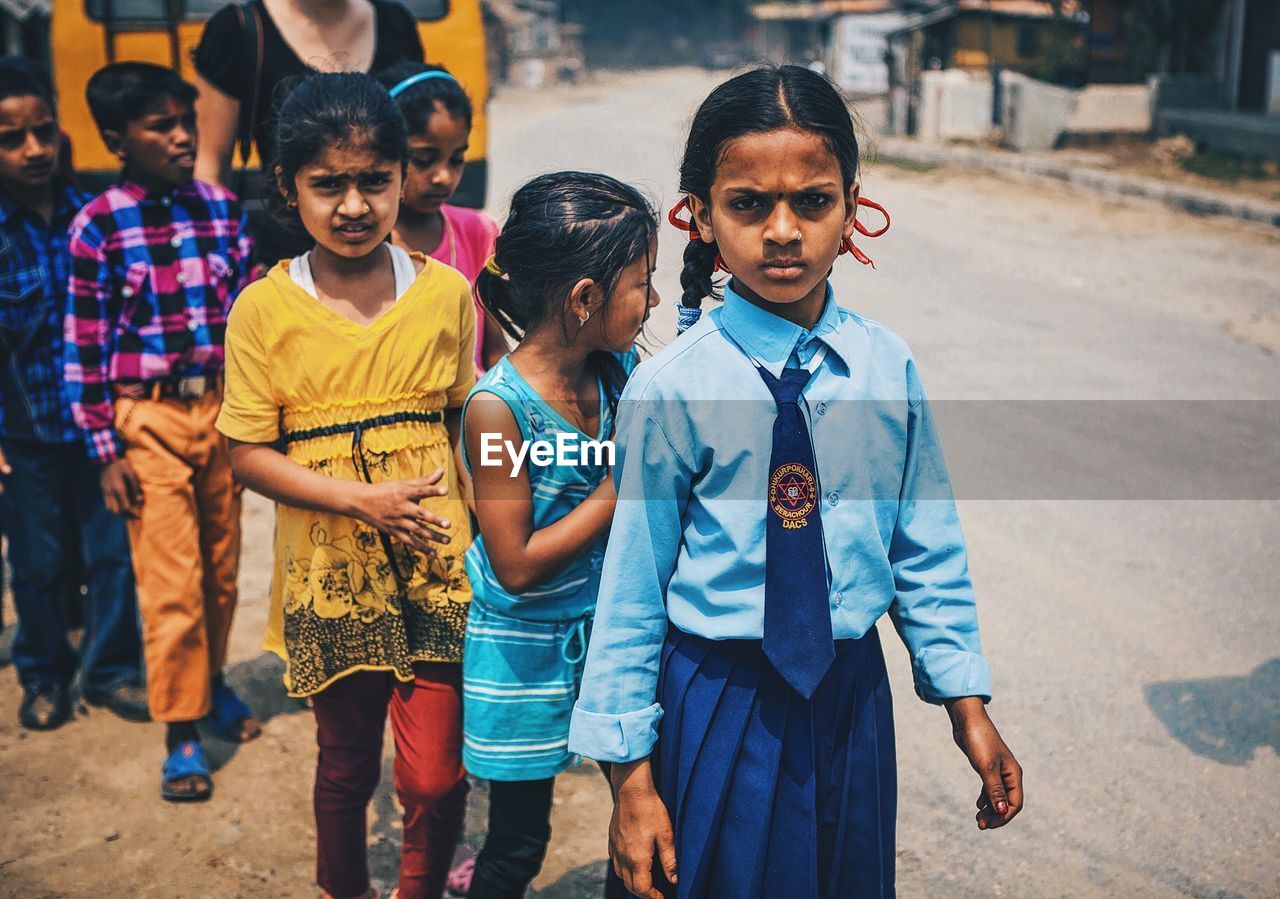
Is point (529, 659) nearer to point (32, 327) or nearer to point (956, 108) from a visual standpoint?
point (32, 327)

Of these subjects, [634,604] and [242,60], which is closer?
[634,604]

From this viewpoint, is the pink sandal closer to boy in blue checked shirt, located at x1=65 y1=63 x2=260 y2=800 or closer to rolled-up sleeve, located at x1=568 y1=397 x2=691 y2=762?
boy in blue checked shirt, located at x1=65 y1=63 x2=260 y2=800

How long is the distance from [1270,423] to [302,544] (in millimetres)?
4597

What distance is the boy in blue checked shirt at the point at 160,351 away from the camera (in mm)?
3109

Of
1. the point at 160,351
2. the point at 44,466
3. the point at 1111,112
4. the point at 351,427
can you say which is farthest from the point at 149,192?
the point at 1111,112

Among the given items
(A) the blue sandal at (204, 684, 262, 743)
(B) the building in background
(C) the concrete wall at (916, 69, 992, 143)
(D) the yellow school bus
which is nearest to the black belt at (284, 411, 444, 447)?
(A) the blue sandal at (204, 684, 262, 743)

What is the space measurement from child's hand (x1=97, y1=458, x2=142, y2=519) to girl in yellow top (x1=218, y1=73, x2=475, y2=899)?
83 centimetres

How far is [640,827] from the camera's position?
172 centimetres

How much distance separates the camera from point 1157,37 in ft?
55.0

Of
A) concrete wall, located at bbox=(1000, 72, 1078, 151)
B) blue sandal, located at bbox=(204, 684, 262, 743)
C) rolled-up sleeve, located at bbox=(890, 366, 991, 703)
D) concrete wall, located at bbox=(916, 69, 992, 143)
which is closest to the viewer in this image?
rolled-up sleeve, located at bbox=(890, 366, 991, 703)

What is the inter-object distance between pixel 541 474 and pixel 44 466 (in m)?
2.13

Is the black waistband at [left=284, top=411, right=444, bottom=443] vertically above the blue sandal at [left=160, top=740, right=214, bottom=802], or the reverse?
the black waistband at [left=284, top=411, right=444, bottom=443]

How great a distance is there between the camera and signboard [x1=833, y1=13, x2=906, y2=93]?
1048 inches

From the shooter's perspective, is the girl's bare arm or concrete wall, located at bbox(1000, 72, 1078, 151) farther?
concrete wall, located at bbox(1000, 72, 1078, 151)
